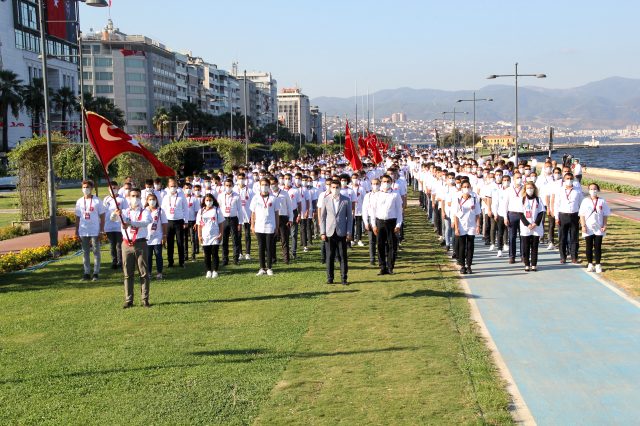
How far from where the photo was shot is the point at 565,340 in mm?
9266

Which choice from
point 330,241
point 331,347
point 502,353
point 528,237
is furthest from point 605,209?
point 331,347

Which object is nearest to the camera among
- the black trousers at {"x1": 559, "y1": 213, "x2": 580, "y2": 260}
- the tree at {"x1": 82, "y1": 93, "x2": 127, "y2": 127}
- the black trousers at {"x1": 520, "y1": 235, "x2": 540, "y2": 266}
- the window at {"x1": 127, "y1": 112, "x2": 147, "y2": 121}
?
the black trousers at {"x1": 520, "y1": 235, "x2": 540, "y2": 266}

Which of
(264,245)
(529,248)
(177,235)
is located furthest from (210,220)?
(529,248)

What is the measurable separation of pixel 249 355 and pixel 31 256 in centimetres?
960

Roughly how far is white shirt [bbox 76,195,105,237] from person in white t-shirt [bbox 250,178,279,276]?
112 inches

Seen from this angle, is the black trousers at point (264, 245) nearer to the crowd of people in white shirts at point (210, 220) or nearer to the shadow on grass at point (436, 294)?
the crowd of people in white shirts at point (210, 220)

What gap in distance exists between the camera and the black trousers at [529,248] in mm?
14516

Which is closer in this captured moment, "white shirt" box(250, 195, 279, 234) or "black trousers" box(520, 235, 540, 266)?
"white shirt" box(250, 195, 279, 234)

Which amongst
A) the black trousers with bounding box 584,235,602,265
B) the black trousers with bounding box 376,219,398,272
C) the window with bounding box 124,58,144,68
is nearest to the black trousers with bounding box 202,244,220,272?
the black trousers with bounding box 376,219,398,272

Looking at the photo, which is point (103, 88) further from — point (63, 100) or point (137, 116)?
point (63, 100)

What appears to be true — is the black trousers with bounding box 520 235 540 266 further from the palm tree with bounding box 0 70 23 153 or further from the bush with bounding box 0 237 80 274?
the palm tree with bounding box 0 70 23 153

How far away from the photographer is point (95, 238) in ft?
46.6

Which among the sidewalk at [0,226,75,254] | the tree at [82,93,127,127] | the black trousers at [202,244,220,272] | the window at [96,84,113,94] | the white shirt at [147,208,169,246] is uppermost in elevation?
the window at [96,84,113,94]

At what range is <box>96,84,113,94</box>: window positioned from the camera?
369 ft
